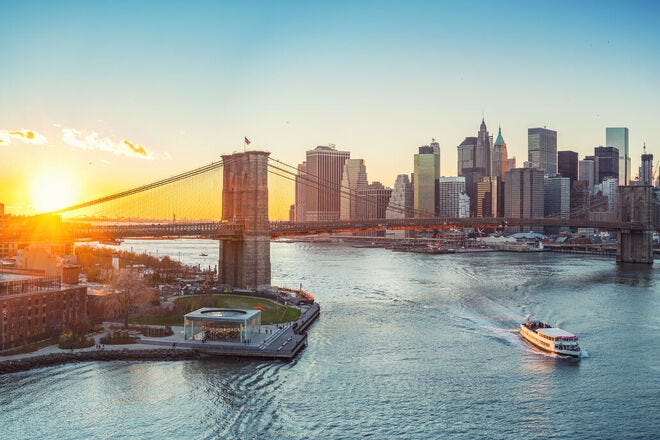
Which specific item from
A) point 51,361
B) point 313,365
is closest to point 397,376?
point 313,365

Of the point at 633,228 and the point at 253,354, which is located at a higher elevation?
the point at 633,228

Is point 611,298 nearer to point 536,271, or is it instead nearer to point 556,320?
point 556,320

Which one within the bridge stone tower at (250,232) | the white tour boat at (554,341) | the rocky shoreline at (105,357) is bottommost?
the rocky shoreline at (105,357)

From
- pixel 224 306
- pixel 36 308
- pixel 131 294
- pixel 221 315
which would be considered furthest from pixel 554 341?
pixel 36 308

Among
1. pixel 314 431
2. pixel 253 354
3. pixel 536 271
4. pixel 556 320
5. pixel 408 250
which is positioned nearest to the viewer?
pixel 314 431

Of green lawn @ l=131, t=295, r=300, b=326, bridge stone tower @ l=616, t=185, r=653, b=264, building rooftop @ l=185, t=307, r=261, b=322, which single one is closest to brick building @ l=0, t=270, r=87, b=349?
green lawn @ l=131, t=295, r=300, b=326

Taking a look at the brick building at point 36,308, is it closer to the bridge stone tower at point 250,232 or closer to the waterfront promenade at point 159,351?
the waterfront promenade at point 159,351

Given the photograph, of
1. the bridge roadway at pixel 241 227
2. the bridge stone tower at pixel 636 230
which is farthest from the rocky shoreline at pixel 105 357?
the bridge stone tower at pixel 636 230
